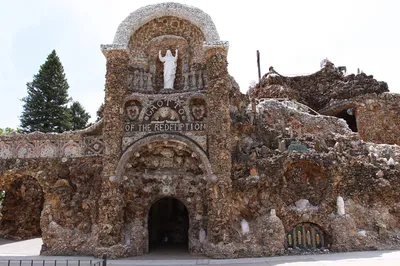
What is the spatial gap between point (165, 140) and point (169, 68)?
3.78 m

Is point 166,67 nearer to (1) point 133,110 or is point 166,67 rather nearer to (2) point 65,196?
(1) point 133,110

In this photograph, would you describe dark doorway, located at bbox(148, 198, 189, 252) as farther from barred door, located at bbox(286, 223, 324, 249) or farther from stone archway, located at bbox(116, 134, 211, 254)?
barred door, located at bbox(286, 223, 324, 249)

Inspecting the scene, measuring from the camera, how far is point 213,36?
46.6ft

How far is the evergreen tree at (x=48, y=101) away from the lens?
27.4 m

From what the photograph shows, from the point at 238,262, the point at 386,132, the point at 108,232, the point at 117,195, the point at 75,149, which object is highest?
the point at 386,132

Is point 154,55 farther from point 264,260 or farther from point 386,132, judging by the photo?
point 386,132

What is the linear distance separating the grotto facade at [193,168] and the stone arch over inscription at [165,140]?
6 cm

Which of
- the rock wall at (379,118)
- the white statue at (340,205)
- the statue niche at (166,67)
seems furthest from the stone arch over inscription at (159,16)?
the rock wall at (379,118)

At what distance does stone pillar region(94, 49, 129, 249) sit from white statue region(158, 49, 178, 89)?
1788mm

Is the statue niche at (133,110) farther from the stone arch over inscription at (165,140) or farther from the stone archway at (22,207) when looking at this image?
the stone archway at (22,207)

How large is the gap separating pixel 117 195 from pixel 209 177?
12.3ft

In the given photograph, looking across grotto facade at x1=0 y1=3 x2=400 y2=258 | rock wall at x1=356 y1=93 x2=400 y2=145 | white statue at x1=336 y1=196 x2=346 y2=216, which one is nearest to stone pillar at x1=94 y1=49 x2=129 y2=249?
grotto facade at x1=0 y1=3 x2=400 y2=258

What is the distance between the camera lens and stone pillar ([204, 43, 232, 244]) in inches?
482

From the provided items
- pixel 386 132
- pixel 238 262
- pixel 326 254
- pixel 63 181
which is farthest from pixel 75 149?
pixel 386 132
